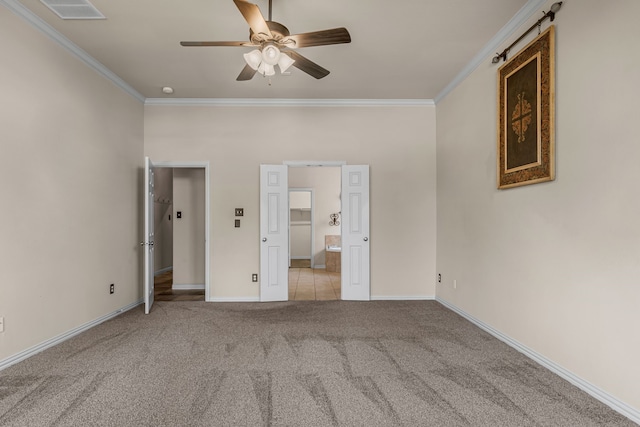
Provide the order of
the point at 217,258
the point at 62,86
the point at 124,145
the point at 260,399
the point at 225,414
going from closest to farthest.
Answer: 1. the point at 225,414
2. the point at 260,399
3. the point at 62,86
4. the point at 124,145
5. the point at 217,258

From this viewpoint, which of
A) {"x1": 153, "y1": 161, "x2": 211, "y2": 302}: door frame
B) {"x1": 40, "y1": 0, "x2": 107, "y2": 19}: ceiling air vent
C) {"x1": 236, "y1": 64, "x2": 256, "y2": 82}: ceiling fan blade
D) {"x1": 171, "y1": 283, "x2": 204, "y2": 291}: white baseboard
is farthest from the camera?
{"x1": 171, "y1": 283, "x2": 204, "y2": 291}: white baseboard

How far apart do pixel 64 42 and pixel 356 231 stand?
12.9 ft

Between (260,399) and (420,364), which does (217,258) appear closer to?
(260,399)

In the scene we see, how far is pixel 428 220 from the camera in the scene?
478 cm

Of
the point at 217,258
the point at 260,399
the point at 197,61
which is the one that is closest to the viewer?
the point at 260,399

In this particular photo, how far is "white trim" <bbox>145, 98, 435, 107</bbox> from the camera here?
466 centimetres

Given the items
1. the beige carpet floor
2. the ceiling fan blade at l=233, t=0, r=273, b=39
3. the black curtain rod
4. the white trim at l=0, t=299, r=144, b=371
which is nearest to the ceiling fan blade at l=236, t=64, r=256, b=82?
the ceiling fan blade at l=233, t=0, r=273, b=39

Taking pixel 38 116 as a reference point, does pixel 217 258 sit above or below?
below

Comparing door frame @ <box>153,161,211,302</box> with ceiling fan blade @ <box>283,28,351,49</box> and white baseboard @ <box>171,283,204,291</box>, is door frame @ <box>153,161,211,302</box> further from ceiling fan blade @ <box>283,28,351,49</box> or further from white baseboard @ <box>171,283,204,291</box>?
ceiling fan blade @ <box>283,28,351,49</box>

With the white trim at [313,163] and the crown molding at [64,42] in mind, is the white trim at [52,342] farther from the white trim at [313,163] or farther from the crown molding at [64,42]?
the white trim at [313,163]

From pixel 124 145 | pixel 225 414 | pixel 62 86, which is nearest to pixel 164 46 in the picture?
pixel 62 86

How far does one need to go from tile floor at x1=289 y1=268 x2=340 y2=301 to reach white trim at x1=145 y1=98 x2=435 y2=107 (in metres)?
2.92

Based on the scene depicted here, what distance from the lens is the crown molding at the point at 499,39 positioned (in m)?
→ 2.63

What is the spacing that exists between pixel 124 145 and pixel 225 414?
3.65 meters
